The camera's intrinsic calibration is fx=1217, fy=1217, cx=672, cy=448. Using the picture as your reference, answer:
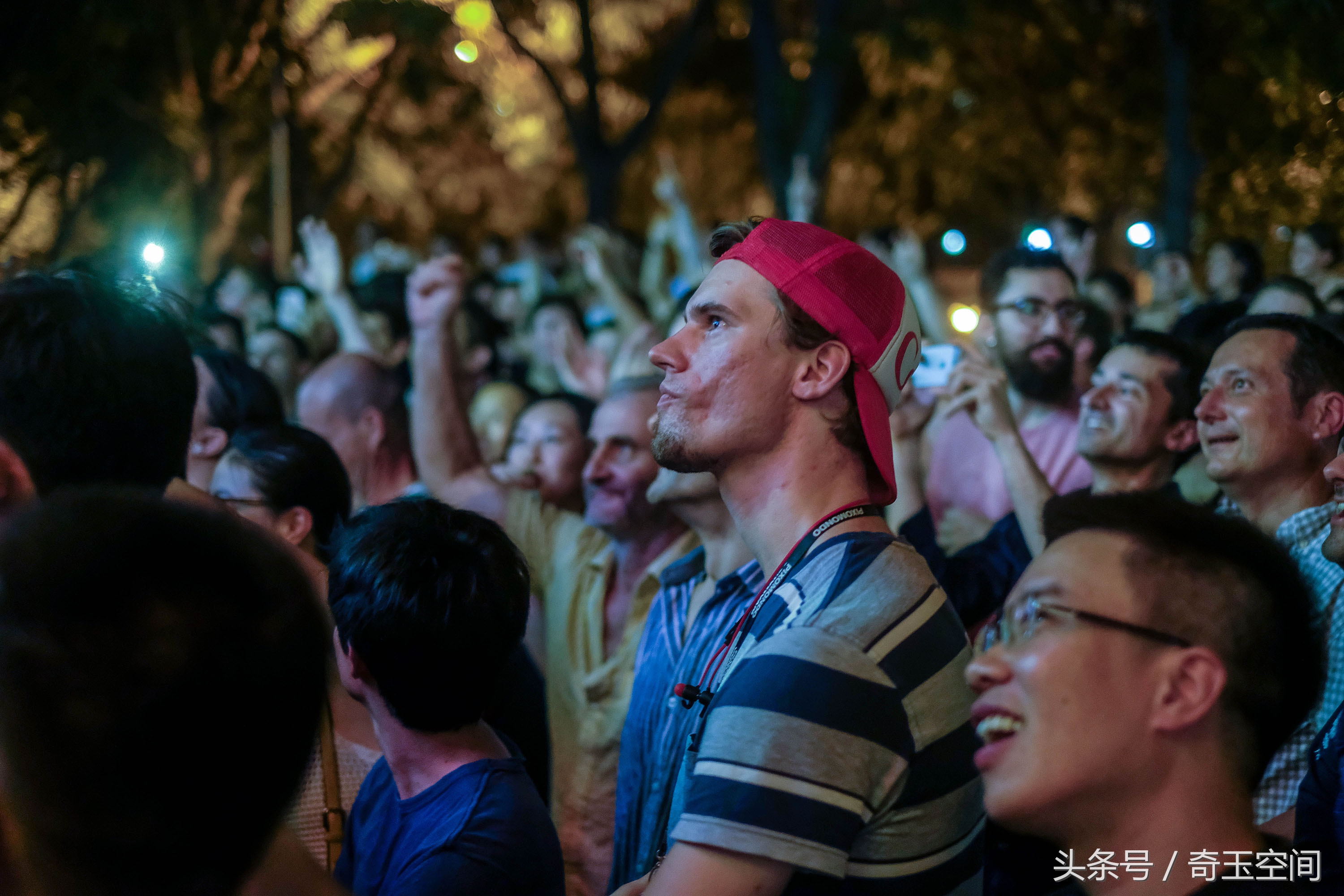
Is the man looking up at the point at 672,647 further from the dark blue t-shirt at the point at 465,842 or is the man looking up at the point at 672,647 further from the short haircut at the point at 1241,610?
the short haircut at the point at 1241,610

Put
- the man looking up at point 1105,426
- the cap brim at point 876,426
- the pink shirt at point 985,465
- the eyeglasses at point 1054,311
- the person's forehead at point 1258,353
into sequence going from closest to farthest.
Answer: the cap brim at point 876,426 → the person's forehead at point 1258,353 → the man looking up at point 1105,426 → the pink shirt at point 985,465 → the eyeglasses at point 1054,311

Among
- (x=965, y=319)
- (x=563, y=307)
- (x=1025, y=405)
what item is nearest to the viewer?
(x=1025, y=405)

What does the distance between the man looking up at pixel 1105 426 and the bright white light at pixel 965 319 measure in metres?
0.97

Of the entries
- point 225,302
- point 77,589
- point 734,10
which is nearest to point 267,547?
point 77,589

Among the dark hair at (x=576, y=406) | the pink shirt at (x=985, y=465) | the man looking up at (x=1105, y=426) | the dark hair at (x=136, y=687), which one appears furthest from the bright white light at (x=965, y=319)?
the dark hair at (x=136, y=687)

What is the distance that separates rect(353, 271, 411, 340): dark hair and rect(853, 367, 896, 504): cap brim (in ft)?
15.9

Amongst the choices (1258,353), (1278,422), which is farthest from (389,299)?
(1278,422)

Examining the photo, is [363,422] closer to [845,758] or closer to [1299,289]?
[845,758]

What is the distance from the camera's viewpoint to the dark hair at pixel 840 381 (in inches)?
86.3

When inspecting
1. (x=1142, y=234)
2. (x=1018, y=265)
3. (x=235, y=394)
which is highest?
(x=1142, y=234)

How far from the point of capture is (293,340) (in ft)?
20.9

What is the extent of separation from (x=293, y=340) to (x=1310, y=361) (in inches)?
190

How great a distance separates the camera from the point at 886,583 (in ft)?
6.05

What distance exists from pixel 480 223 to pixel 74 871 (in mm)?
23932
